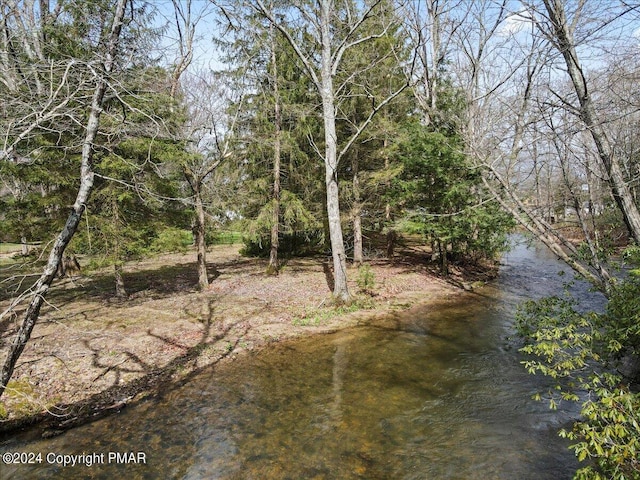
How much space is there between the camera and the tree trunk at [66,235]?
4.06 metres

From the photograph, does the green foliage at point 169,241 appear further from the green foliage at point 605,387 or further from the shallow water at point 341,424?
the green foliage at point 605,387

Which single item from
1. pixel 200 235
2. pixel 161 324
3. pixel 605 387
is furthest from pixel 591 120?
pixel 200 235

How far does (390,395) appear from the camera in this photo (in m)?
6.05

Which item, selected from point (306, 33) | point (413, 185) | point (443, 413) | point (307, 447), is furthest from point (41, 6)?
point (443, 413)

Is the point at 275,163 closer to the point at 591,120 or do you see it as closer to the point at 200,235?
the point at 200,235

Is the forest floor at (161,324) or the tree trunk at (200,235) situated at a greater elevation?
the tree trunk at (200,235)

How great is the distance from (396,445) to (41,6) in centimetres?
1884

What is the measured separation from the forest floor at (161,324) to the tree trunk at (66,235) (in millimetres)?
258

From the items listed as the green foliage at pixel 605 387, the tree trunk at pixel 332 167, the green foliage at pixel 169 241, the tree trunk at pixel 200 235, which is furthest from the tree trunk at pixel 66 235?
the tree trunk at pixel 200 235

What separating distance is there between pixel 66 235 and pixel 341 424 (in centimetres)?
456

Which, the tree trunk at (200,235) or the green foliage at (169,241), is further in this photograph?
the tree trunk at (200,235)

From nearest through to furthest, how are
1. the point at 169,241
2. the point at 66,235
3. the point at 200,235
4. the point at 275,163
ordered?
the point at 66,235 → the point at 169,241 → the point at 200,235 → the point at 275,163

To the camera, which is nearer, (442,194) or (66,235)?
(66,235)

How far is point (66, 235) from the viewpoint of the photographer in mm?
4195
